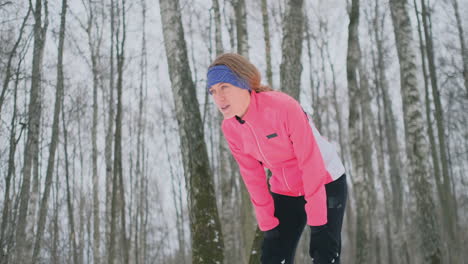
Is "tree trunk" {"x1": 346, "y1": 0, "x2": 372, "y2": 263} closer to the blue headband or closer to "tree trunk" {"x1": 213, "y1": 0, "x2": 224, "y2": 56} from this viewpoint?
"tree trunk" {"x1": 213, "y1": 0, "x2": 224, "y2": 56}

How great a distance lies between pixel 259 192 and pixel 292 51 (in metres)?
3.44

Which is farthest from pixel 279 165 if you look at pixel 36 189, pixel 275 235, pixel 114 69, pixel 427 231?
pixel 114 69

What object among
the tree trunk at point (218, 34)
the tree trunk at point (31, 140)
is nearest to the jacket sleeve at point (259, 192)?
the tree trunk at point (31, 140)

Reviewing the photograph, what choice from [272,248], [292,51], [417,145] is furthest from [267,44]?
[272,248]

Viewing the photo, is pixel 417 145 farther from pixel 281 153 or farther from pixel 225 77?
pixel 225 77

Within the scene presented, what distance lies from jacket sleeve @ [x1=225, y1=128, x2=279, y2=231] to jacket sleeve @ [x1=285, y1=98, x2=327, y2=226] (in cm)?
32

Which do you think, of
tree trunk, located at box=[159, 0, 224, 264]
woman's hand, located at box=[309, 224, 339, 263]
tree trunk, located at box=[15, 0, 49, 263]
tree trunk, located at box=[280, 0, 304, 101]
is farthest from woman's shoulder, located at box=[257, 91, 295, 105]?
tree trunk, located at box=[15, 0, 49, 263]

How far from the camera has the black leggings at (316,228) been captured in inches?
75.7

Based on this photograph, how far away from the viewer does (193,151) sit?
14.8ft

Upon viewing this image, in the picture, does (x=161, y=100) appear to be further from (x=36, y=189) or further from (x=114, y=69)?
(x=36, y=189)

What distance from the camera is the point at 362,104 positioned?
15.1 metres

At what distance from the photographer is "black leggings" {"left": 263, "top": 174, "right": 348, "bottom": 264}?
192 cm

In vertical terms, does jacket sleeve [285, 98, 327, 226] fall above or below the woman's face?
below

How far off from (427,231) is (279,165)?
5.27 meters
